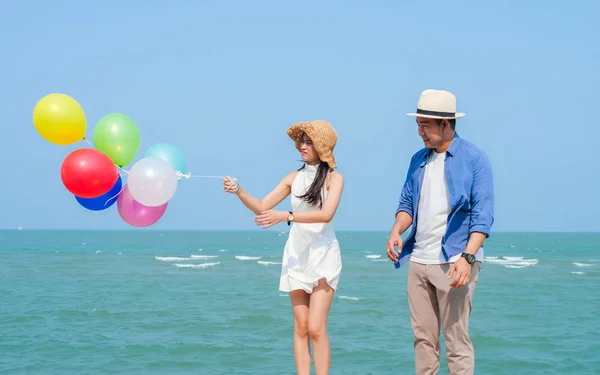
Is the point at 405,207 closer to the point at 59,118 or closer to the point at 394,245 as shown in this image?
the point at 394,245

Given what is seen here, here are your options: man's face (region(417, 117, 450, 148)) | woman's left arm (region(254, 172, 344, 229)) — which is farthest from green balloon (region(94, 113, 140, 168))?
man's face (region(417, 117, 450, 148))

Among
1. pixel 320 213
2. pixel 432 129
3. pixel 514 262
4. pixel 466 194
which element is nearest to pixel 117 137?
pixel 320 213

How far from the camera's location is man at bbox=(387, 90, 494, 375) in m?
4.48

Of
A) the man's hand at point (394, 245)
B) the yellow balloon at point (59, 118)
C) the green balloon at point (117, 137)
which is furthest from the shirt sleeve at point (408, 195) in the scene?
the yellow balloon at point (59, 118)

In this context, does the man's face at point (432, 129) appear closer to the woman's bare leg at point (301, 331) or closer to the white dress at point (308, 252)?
the white dress at point (308, 252)

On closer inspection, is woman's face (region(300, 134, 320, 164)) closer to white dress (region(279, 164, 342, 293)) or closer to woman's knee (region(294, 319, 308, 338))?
white dress (region(279, 164, 342, 293))

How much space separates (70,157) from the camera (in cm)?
594

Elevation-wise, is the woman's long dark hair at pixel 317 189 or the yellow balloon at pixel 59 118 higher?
the yellow balloon at pixel 59 118

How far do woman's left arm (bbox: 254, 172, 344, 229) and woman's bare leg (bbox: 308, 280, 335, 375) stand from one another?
0.52 m

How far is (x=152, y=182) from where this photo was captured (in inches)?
221

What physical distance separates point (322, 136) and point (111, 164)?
5.96 ft

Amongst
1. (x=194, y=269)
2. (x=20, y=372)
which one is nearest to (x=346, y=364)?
(x=20, y=372)

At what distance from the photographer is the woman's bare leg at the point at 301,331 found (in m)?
5.30

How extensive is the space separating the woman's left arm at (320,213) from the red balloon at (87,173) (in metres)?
1.62
